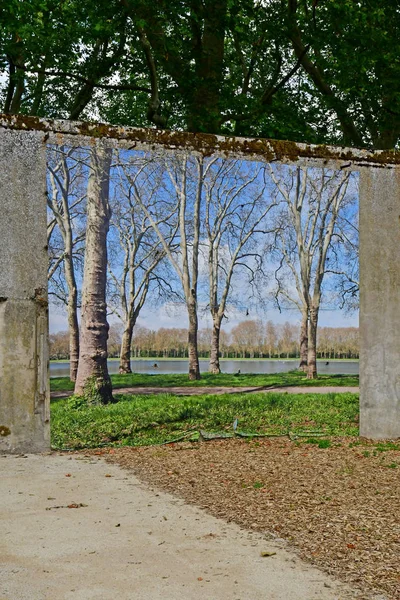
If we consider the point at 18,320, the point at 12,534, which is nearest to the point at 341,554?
the point at 12,534

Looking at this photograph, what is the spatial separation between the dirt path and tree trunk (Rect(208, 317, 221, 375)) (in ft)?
0.82

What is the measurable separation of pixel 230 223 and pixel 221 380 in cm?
206

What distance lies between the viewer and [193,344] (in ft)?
31.8

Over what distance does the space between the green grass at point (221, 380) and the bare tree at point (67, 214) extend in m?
0.64

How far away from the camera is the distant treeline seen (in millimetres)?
9484

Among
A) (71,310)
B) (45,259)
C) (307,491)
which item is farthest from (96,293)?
(307,491)

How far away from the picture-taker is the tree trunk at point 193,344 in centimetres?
965

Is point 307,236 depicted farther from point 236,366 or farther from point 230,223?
point 236,366

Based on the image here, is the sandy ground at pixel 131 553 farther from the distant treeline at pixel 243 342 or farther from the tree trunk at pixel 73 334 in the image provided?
the distant treeline at pixel 243 342

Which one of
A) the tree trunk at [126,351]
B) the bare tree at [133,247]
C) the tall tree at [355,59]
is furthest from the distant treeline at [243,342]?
the tall tree at [355,59]

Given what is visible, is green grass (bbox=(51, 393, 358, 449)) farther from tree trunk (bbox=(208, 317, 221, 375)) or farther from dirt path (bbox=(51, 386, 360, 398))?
tree trunk (bbox=(208, 317, 221, 375))

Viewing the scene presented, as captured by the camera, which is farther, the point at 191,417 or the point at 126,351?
the point at 191,417

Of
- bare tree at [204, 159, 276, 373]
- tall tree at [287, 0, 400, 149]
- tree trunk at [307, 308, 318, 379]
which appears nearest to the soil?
tree trunk at [307, 308, 318, 379]

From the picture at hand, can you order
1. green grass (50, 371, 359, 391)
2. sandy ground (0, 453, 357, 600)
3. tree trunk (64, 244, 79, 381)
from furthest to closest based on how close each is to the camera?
green grass (50, 371, 359, 391)
tree trunk (64, 244, 79, 381)
sandy ground (0, 453, 357, 600)
